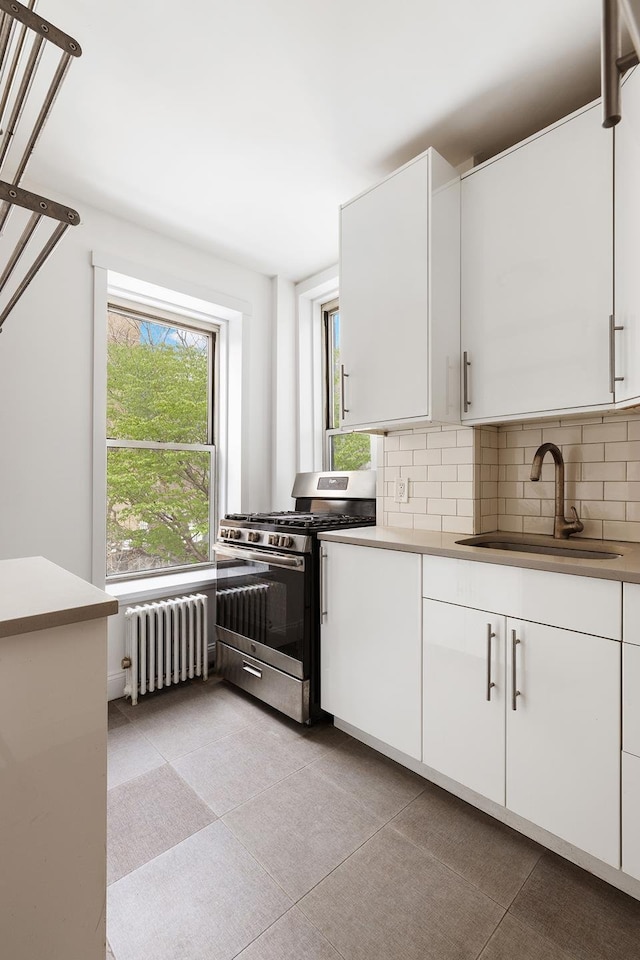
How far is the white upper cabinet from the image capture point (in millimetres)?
1954

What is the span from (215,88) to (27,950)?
2.47m

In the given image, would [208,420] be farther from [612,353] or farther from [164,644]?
[612,353]

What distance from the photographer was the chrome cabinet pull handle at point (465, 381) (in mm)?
2029

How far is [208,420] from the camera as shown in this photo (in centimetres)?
333

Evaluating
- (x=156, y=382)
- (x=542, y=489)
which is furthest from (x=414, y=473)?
(x=156, y=382)

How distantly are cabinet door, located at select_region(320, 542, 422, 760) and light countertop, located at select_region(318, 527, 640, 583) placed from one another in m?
0.05

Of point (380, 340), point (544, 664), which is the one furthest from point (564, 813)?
point (380, 340)

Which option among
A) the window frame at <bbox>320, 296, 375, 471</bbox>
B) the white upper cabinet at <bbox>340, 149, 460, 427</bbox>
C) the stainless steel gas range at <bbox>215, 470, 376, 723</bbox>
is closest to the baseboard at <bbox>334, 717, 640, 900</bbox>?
the stainless steel gas range at <bbox>215, 470, 376, 723</bbox>

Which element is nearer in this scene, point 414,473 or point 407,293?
point 407,293

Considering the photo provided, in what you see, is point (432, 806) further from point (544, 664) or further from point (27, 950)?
point (27, 950)

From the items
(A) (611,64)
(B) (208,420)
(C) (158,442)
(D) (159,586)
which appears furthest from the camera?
(B) (208,420)

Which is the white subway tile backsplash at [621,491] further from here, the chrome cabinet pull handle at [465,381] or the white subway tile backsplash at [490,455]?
the chrome cabinet pull handle at [465,381]

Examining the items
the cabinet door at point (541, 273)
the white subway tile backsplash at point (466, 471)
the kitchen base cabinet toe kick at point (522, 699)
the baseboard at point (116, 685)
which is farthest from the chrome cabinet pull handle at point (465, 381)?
the baseboard at point (116, 685)

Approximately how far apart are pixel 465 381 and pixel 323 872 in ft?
5.96
